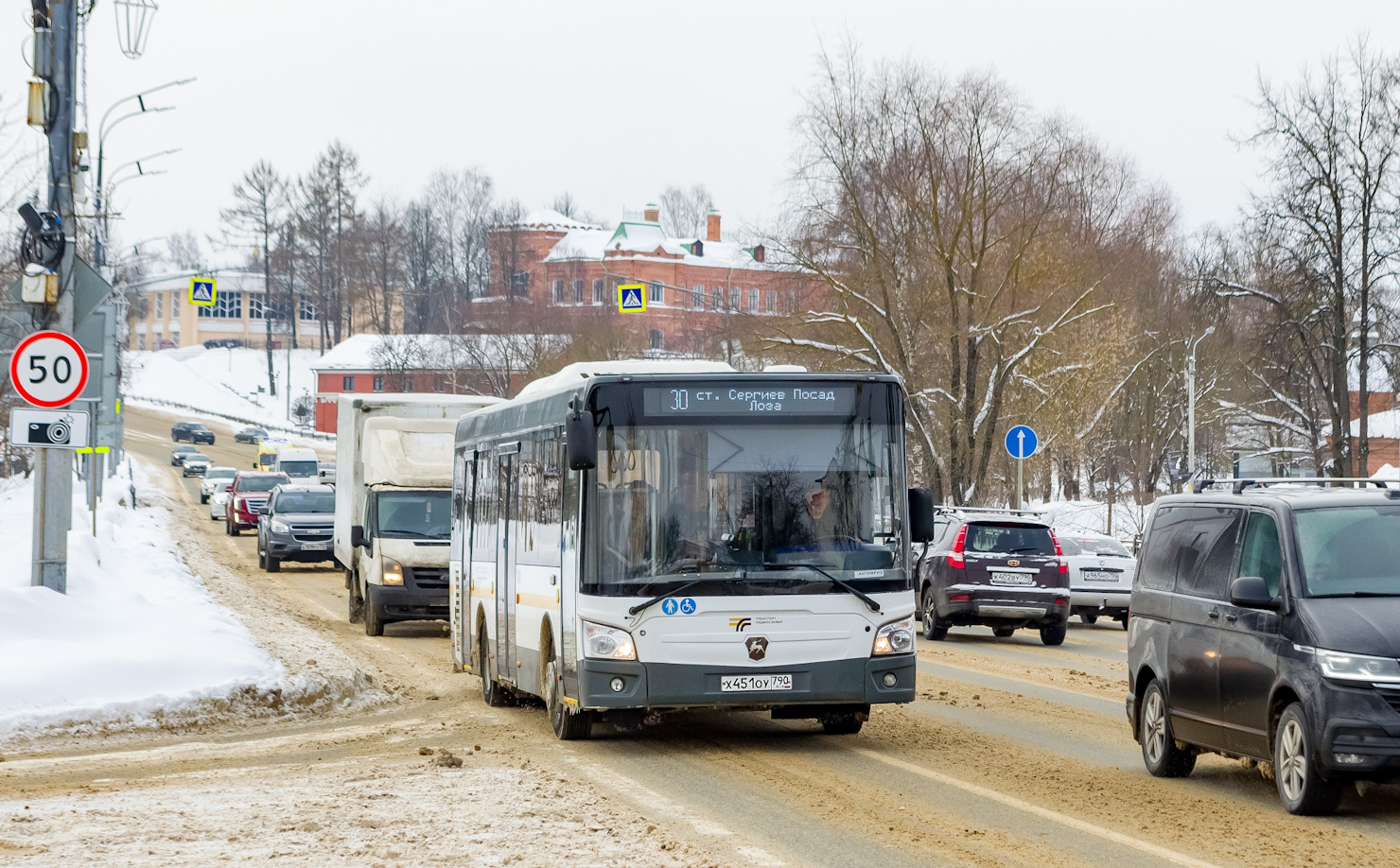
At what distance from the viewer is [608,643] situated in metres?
12.1

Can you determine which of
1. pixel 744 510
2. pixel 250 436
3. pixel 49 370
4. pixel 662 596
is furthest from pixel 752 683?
pixel 250 436

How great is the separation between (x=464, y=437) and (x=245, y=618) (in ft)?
24.1

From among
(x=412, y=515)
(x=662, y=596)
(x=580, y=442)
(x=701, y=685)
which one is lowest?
(x=701, y=685)

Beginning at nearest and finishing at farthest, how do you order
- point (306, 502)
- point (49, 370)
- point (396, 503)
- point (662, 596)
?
point (662, 596), point (49, 370), point (396, 503), point (306, 502)

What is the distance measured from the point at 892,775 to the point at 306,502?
3001cm

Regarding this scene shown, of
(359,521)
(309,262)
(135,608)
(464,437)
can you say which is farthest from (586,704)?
(309,262)

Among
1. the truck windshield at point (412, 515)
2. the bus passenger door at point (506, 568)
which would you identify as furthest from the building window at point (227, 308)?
the bus passenger door at point (506, 568)

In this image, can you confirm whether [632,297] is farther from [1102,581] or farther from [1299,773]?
[1299,773]

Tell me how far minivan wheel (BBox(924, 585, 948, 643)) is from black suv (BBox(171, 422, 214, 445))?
299 ft

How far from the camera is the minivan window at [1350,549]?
Answer: 30.7ft

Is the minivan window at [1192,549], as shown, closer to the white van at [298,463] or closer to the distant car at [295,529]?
the distant car at [295,529]

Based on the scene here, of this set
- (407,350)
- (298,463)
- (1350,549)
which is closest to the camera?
(1350,549)

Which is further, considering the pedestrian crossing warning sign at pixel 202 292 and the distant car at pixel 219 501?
the distant car at pixel 219 501

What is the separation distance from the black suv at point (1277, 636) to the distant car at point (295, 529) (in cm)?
2761
